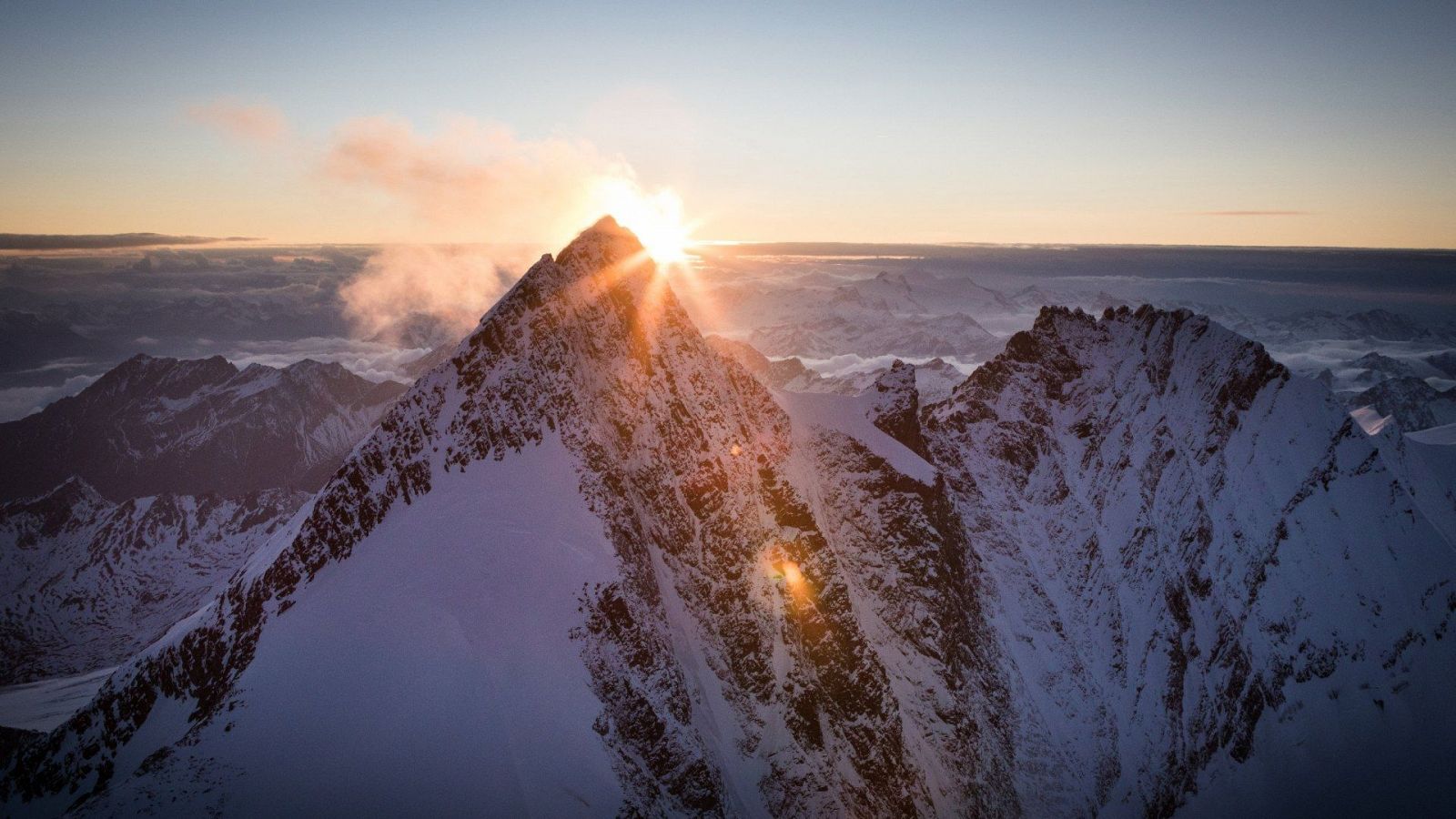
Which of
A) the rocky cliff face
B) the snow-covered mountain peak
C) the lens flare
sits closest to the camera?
the rocky cliff face

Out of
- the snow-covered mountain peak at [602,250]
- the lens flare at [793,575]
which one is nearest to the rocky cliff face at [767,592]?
the lens flare at [793,575]

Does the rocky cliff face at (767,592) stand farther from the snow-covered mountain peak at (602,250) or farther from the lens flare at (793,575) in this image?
the snow-covered mountain peak at (602,250)

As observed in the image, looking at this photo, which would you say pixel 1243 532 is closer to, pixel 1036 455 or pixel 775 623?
pixel 1036 455

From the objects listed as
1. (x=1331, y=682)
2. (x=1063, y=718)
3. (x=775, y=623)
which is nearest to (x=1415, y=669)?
(x=1331, y=682)

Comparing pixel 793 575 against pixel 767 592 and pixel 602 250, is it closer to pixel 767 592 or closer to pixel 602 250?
pixel 767 592

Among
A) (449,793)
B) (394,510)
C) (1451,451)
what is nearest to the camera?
(449,793)

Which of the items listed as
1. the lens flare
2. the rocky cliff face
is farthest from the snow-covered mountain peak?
the lens flare

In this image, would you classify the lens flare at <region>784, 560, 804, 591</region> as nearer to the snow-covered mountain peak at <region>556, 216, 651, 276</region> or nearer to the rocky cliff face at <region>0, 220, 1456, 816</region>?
the rocky cliff face at <region>0, 220, 1456, 816</region>

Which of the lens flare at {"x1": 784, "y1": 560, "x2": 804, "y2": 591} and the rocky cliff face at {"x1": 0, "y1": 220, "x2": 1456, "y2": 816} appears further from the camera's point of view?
the lens flare at {"x1": 784, "y1": 560, "x2": 804, "y2": 591}
